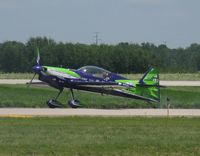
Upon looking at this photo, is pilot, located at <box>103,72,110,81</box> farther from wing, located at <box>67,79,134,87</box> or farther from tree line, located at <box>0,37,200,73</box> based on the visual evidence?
tree line, located at <box>0,37,200,73</box>

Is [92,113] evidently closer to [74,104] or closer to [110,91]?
[74,104]

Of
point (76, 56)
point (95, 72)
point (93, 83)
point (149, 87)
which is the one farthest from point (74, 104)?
point (76, 56)

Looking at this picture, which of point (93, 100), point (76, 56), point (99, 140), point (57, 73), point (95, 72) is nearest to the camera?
point (99, 140)

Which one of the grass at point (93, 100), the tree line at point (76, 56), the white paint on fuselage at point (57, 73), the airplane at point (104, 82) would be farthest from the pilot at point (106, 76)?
the tree line at point (76, 56)

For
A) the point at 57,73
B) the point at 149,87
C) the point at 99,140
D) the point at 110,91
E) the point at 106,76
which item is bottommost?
the point at 99,140

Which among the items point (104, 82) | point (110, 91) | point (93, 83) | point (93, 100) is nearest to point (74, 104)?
Answer: point (93, 83)

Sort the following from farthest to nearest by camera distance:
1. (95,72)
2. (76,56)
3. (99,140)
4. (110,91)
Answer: (76,56), (110,91), (95,72), (99,140)

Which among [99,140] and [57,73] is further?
[57,73]

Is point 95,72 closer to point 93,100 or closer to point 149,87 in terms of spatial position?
point 93,100

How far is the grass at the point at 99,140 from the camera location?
10320mm

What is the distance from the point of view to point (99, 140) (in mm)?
11930

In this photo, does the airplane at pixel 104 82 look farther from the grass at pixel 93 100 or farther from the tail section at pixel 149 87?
the grass at pixel 93 100

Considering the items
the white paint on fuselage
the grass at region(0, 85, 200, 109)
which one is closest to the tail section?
the grass at region(0, 85, 200, 109)

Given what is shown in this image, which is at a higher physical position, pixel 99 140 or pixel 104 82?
pixel 104 82
